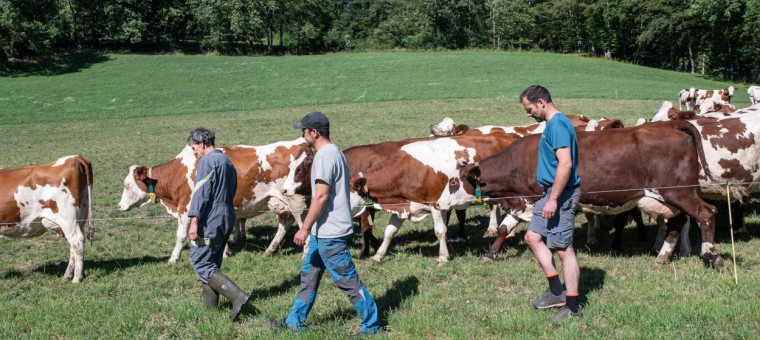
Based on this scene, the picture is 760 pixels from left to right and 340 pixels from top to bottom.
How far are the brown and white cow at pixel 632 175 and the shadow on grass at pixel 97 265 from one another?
5.86m

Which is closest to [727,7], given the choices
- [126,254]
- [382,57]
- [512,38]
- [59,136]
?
[382,57]

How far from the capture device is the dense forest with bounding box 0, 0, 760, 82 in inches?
2437

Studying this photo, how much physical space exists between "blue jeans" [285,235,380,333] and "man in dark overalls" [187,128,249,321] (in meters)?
0.83

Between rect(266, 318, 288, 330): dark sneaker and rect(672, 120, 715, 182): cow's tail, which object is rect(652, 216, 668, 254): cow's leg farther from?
rect(266, 318, 288, 330): dark sneaker

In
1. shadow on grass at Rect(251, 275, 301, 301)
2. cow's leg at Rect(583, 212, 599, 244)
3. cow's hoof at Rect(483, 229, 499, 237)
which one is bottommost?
cow's hoof at Rect(483, 229, 499, 237)

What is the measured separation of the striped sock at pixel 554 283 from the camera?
22.0 feet

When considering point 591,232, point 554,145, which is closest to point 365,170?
point 591,232

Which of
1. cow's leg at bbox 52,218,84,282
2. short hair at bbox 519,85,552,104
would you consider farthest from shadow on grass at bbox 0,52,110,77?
short hair at bbox 519,85,552,104

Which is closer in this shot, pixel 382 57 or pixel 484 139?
pixel 484 139

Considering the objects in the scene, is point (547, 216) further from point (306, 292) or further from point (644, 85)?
point (644, 85)

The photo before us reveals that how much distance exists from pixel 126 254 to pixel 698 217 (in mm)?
9248

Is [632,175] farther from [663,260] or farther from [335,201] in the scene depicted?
[335,201]

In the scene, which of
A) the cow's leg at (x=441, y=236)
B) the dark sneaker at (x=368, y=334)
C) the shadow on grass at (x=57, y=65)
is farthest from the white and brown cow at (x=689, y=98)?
the shadow on grass at (x=57, y=65)

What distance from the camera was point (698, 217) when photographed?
8367 millimetres
